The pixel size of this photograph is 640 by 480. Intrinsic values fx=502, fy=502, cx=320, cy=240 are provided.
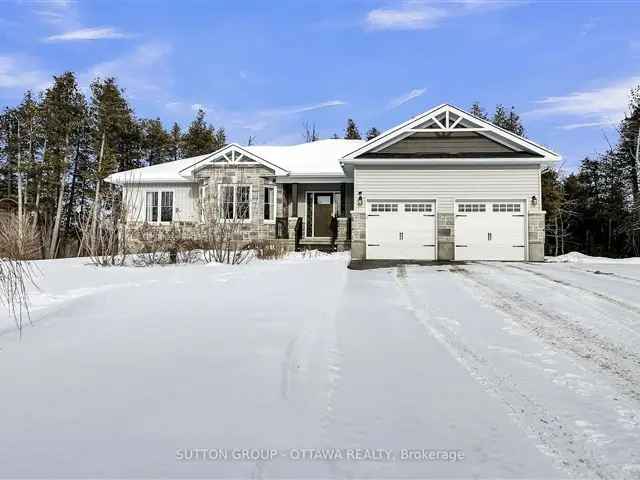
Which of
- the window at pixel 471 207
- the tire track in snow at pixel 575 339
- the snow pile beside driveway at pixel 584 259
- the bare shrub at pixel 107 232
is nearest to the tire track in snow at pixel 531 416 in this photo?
the tire track in snow at pixel 575 339

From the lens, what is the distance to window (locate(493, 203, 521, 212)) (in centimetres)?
1706

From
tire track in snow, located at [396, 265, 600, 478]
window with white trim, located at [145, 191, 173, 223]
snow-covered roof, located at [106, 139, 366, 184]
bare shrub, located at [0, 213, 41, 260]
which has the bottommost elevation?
tire track in snow, located at [396, 265, 600, 478]

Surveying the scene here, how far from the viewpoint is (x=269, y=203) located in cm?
2192

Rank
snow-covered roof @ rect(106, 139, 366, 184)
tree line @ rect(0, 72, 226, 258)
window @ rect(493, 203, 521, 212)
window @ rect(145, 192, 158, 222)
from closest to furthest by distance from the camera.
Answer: window @ rect(493, 203, 521, 212), snow-covered roof @ rect(106, 139, 366, 184), window @ rect(145, 192, 158, 222), tree line @ rect(0, 72, 226, 258)

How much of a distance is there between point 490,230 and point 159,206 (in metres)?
14.6

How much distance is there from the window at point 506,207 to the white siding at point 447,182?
27 centimetres

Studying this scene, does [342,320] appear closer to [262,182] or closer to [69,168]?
[262,182]

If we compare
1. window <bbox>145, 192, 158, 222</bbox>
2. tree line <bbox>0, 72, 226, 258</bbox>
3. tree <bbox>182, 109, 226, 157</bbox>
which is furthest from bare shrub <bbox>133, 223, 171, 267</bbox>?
tree <bbox>182, 109, 226, 157</bbox>

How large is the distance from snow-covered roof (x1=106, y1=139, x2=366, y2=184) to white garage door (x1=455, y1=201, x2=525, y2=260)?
5971 mm

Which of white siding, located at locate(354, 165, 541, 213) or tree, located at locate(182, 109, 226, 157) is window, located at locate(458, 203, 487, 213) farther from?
tree, located at locate(182, 109, 226, 157)

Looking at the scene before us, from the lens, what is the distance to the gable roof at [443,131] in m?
17.2

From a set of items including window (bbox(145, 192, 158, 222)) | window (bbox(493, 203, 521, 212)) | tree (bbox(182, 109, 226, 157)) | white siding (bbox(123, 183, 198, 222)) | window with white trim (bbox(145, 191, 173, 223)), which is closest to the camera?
window (bbox(493, 203, 521, 212))

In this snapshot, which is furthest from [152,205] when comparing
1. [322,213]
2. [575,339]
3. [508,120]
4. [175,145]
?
[508,120]

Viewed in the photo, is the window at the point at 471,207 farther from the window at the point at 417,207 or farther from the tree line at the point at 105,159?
the tree line at the point at 105,159
